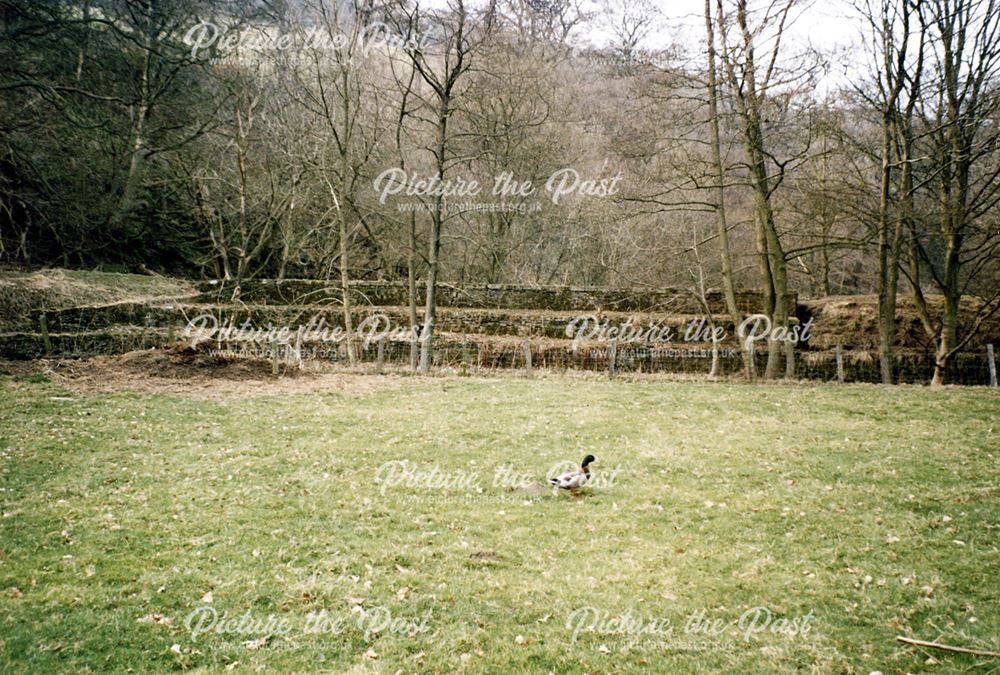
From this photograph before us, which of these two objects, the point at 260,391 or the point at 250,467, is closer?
the point at 250,467

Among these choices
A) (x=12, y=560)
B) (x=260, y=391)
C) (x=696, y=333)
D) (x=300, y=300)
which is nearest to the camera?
(x=12, y=560)

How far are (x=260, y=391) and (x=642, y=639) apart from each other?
11.5 metres

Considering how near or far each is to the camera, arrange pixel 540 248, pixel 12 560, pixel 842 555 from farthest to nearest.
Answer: pixel 540 248, pixel 842 555, pixel 12 560

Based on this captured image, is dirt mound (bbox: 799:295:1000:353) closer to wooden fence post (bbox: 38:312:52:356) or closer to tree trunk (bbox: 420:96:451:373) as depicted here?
tree trunk (bbox: 420:96:451:373)

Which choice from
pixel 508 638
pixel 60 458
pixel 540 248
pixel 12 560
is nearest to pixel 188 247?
pixel 540 248

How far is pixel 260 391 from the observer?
1424 centimetres

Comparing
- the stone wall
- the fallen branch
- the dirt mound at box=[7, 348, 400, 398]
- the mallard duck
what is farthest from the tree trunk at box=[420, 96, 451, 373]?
the fallen branch

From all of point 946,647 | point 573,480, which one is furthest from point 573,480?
point 946,647

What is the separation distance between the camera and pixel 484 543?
6812 millimetres

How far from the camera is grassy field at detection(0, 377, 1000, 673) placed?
4.90 m

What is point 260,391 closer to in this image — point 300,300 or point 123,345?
point 123,345

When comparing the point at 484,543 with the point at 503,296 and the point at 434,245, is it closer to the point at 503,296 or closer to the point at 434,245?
the point at 434,245

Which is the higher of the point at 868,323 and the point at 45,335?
the point at 868,323

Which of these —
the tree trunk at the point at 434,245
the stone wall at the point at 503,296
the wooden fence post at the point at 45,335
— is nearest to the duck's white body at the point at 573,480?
the tree trunk at the point at 434,245
